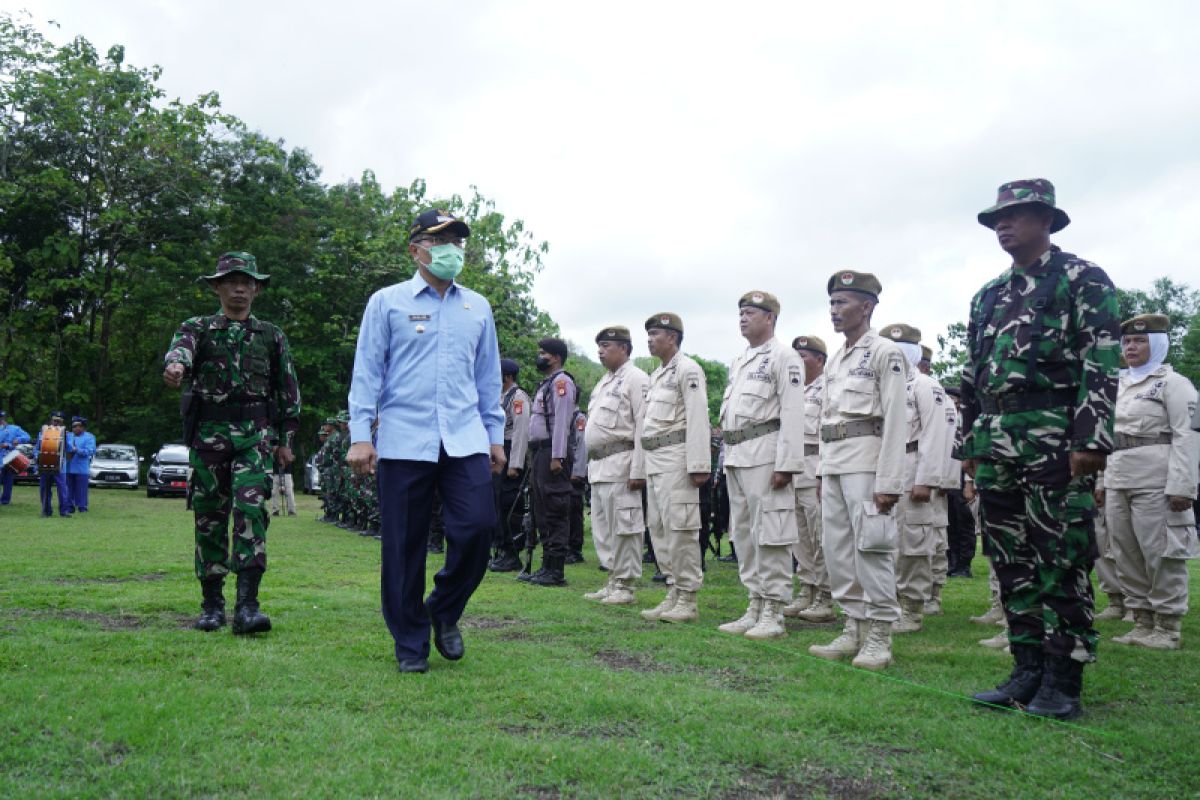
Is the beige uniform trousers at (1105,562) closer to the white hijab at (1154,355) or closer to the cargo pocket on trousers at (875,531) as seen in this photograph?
the white hijab at (1154,355)

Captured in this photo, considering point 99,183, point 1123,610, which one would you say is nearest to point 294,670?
point 1123,610

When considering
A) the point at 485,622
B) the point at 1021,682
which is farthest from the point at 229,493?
the point at 1021,682

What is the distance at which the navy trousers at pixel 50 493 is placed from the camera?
1831 cm

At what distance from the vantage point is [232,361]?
5.87m

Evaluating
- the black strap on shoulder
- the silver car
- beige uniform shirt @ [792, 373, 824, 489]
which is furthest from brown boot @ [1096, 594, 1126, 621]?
the silver car

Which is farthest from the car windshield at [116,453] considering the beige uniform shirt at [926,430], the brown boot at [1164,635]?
the brown boot at [1164,635]

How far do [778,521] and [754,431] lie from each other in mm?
640

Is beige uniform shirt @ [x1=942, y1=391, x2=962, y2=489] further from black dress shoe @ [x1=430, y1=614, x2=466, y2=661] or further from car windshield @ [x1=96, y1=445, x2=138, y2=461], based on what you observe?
car windshield @ [x1=96, y1=445, x2=138, y2=461]

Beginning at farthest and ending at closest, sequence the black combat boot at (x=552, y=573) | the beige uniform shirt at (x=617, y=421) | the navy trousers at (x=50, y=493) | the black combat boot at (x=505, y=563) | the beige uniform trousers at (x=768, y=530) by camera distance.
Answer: the navy trousers at (x=50, y=493)
the black combat boot at (x=505, y=563)
the black combat boot at (x=552, y=573)
the beige uniform shirt at (x=617, y=421)
the beige uniform trousers at (x=768, y=530)

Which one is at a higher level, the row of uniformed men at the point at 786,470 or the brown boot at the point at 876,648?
the row of uniformed men at the point at 786,470

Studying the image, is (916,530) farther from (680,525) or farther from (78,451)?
(78,451)

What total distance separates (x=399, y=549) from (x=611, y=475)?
3.33m

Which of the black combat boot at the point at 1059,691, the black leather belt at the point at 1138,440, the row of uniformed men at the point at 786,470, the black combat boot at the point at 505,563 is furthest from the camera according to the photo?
the black combat boot at the point at 505,563

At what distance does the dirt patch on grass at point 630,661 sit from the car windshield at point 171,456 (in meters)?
25.1
